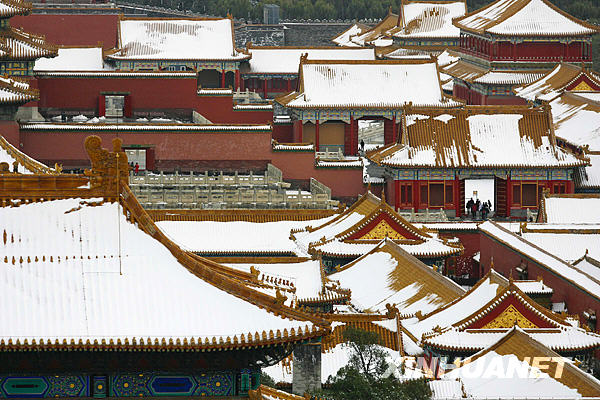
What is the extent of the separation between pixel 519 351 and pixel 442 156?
84.2 feet

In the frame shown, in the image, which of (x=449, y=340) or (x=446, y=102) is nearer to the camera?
(x=449, y=340)

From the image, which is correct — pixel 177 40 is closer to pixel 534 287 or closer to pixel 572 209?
pixel 572 209

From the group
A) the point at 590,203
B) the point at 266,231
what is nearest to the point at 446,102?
the point at 590,203

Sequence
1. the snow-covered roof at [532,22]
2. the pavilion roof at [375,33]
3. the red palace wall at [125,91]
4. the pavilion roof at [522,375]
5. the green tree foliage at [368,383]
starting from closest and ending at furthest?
the green tree foliage at [368,383]
the pavilion roof at [522,375]
the red palace wall at [125,91]
the snow-covered roof at [532,22]
the pavilion roof at [375,33]

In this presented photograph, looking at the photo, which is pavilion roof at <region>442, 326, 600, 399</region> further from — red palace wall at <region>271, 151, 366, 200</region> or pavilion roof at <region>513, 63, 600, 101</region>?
pavilion roof at <region>513, 63, 600, 101</region>

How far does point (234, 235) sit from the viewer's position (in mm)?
42062

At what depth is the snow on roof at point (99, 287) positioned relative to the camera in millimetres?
18812

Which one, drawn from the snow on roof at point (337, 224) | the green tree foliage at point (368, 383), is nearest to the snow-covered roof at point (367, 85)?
the snow on roof at point (337, 224)

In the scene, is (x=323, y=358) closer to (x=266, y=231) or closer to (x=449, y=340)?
(x=449, y=340)

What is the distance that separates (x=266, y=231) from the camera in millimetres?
42906

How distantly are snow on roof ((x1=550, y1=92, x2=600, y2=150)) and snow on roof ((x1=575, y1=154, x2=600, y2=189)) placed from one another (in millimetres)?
2037

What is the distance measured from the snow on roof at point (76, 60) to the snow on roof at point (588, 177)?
81.8 ft

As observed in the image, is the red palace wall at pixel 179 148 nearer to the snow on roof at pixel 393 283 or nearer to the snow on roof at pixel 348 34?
the snow on roof at pixel 393 283

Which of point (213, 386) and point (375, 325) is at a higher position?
point (213, 386)
